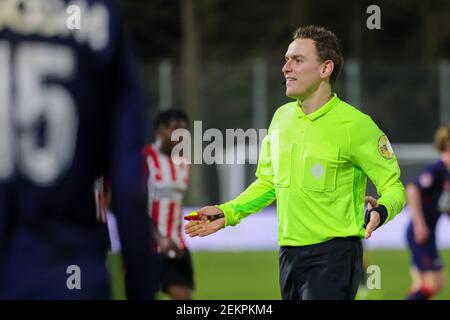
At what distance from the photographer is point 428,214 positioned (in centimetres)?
1165

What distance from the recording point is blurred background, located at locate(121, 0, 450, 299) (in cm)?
1966

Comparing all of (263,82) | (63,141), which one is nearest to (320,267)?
(63,141)

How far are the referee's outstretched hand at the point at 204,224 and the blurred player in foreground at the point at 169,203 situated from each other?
3625 millimetres

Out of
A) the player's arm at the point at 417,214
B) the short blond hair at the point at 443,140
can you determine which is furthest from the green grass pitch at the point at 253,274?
the short blond hair at the point at 443,140

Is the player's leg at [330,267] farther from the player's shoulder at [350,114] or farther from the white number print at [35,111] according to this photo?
the white number print at [35,111]

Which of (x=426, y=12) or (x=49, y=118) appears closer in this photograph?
(x=49, y=118)

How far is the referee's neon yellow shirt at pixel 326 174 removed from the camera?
5.56 meters

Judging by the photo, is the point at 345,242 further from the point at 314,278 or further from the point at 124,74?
the point at 124,74

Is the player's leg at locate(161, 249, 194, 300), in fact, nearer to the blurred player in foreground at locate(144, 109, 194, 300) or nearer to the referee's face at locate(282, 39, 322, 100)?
the blurred player in foreground at locate(144, 109, 194, 300)

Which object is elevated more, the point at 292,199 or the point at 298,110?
the point at 298,110
